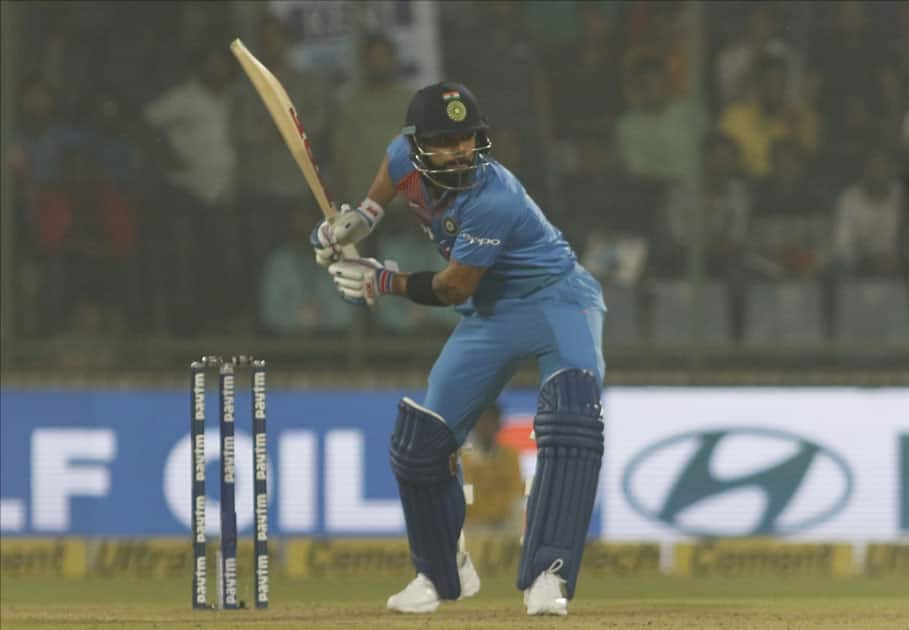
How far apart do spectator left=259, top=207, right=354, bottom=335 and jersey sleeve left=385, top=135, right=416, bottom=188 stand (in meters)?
3.37

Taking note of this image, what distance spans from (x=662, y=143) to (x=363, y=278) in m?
3.88

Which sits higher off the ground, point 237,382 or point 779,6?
point 779,6

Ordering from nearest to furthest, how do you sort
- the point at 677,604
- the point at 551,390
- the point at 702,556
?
the point at 551,390, the point at 677,604, the point at 702,556

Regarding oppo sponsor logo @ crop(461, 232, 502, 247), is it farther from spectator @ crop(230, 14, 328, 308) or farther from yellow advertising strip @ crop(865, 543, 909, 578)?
yellow advertising strip @ crop(865, 543, 909, 578)

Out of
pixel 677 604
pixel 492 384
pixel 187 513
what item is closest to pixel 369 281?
pixel 492 384

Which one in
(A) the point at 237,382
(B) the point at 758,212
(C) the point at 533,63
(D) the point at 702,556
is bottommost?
(D) the point at 702,556

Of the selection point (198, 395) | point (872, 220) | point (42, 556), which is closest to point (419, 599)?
point (198, 395)

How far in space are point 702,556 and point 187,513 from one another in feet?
7.73

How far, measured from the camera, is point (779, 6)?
10555 millimetres

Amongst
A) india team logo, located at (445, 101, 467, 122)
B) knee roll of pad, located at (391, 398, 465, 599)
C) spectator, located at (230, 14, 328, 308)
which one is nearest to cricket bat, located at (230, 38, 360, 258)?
india team logo, located at (445, 101, 467, 122)

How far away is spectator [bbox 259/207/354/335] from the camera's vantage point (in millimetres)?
10445

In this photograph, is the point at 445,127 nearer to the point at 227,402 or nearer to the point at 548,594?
the point at 227,402

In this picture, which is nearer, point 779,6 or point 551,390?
point 551,390

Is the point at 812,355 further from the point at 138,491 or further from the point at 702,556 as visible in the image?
the point at 138,491
